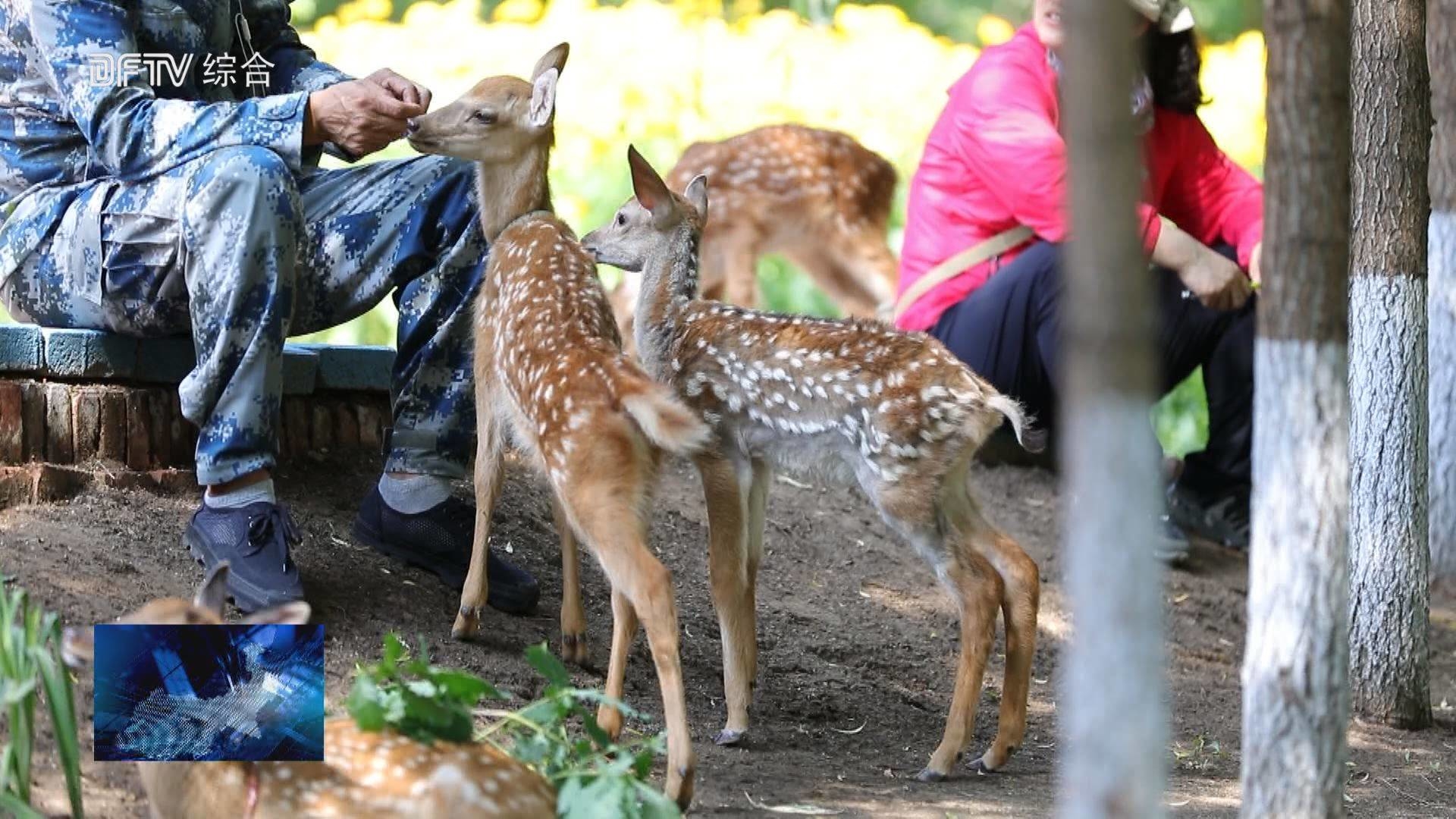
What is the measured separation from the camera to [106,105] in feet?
12.9

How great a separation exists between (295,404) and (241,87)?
83 cm

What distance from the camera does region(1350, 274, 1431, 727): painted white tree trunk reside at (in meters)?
4.39

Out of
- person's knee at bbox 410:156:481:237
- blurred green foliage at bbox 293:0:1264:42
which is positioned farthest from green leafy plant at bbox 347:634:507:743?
blurred green foliage at bbox 293:0:1264:42

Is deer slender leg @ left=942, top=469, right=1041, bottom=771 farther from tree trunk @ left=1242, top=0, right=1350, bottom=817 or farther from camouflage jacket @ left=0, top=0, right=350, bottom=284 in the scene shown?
camouflage jacket @ left=0, top=0, right=350, bottom=284

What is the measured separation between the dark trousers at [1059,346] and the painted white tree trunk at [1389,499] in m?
1.22

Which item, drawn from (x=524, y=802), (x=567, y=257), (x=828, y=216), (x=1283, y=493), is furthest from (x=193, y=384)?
(x=828, y=216)

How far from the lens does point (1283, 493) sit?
251 cm

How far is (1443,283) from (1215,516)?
3.54 ft

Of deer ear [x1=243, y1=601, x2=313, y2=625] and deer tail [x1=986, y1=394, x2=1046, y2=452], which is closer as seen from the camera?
deer ear [x1=243, y1=601, x2=313, y2=625]

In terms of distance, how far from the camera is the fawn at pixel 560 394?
3301 millimetres

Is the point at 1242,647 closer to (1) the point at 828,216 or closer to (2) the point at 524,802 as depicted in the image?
(1) the point at 828,216

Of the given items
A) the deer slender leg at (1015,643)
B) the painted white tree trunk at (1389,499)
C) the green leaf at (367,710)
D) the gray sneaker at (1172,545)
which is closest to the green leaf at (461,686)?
the green leaf at (367,710)

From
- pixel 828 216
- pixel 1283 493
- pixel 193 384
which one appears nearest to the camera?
pixel 1283 493

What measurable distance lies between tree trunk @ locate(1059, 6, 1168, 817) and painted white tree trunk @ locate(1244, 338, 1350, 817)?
20.2 inches
